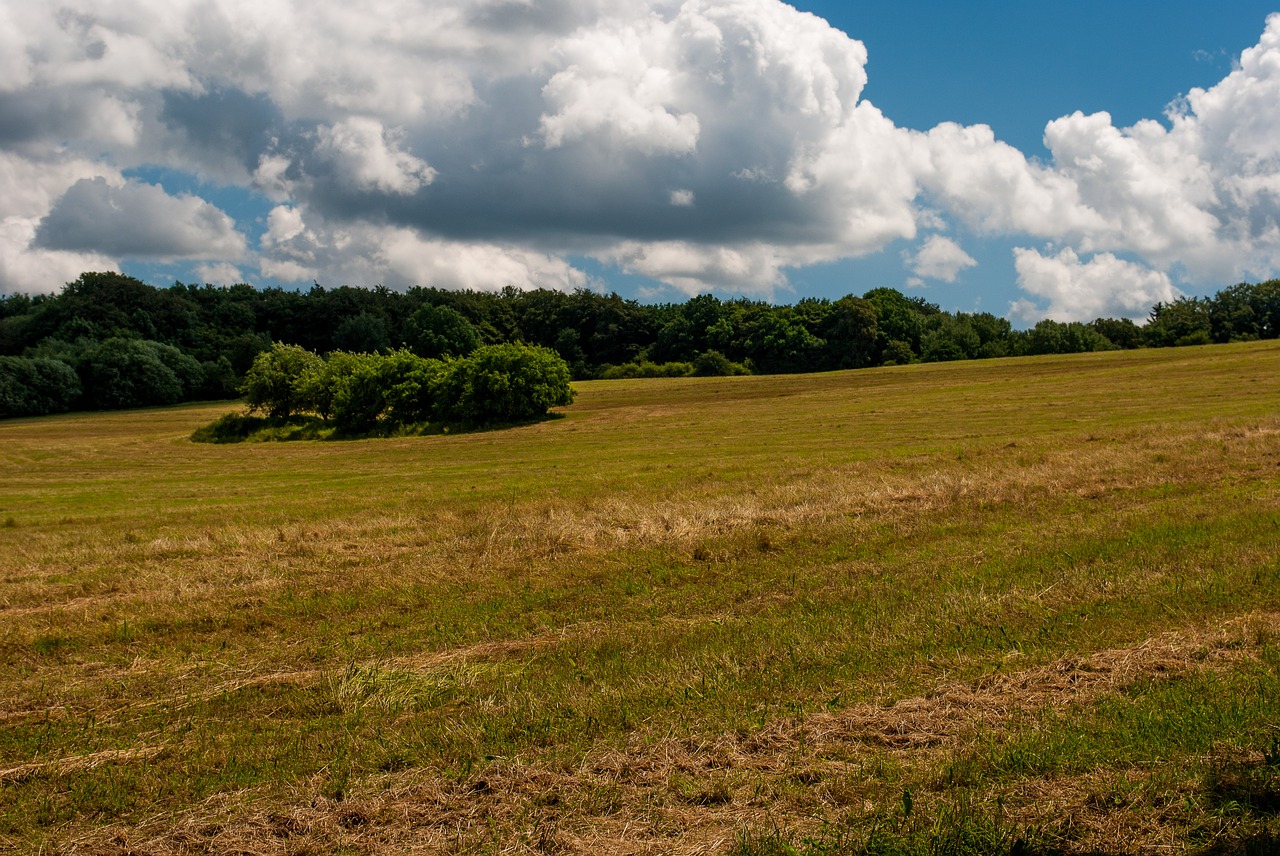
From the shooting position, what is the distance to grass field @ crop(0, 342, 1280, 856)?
6.23 meters

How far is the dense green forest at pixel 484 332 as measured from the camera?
332ft

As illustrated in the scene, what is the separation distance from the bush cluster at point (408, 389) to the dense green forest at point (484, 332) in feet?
121

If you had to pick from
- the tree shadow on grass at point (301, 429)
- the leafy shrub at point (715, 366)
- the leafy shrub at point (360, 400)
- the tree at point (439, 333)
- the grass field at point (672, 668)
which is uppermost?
the tree at point (439, 333)

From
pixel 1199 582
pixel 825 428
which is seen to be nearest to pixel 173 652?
pixel 1199 582

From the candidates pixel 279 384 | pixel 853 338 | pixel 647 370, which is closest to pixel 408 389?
pixel 279 384

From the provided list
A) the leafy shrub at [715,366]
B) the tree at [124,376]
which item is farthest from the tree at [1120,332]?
the tree at [124,376]

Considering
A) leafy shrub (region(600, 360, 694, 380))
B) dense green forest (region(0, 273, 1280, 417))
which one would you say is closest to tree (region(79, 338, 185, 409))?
dense green forest (region(0, 273, 1280, 417))

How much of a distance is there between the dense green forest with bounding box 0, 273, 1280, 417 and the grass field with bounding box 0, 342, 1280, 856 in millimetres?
84066

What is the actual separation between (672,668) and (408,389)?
5663 cm

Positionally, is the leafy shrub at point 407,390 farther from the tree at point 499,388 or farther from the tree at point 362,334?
the tree at point 362,334

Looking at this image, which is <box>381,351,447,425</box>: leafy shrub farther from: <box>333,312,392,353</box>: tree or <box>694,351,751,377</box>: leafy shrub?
<box>333,312,392,353</box>: tree

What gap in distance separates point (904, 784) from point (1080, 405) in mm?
42703

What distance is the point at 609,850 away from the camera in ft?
19.3

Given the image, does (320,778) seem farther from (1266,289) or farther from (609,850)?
(1266,289)
